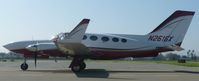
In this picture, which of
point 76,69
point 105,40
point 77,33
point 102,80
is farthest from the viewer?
point 105,40

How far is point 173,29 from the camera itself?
3025cm

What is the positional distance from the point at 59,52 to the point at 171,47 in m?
8.74

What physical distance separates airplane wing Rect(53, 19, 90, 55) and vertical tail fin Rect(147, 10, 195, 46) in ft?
21.2

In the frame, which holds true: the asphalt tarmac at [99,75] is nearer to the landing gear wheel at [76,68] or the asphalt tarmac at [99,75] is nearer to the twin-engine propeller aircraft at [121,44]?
the landing gear wheel at [76,68]

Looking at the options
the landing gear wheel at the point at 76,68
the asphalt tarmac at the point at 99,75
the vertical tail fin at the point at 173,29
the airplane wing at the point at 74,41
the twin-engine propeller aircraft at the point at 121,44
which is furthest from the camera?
the vertical tail fin at the point at 173,29

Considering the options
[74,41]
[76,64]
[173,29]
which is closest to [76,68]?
[76,64]

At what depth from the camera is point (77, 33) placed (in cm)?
2353

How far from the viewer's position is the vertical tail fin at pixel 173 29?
3000 centimetres

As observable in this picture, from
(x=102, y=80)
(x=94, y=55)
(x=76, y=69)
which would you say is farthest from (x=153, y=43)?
(x=102, y=80)

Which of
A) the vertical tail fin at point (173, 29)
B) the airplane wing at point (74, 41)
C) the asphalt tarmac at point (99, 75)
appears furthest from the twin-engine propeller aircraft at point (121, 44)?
the asphalt tarmac at point (99, 75)

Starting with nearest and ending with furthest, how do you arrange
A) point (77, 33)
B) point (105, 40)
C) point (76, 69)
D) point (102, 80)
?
point (102, 80), point (77, 33), point (76, 69), point (105, 40)

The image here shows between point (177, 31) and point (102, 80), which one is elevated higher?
point (177, 31)

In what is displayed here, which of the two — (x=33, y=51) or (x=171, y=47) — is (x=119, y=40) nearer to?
(x=171, y=47)

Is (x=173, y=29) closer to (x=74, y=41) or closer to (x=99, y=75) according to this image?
(x=99, y=75)
